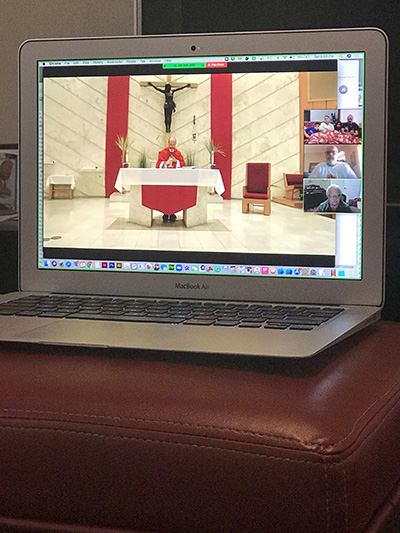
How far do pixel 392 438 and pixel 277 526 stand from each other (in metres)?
0.14

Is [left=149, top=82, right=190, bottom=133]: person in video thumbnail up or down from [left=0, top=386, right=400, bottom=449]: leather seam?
up

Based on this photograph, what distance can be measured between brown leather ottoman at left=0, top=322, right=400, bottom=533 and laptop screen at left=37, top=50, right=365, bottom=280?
32cm

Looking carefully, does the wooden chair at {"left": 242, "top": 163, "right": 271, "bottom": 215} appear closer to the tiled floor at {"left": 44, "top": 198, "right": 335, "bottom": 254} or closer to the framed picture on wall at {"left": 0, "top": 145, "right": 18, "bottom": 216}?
the tiled floor at {"left": 44, "top": 198, "right": 335, "bottom": 254}

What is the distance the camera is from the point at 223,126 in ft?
3.11

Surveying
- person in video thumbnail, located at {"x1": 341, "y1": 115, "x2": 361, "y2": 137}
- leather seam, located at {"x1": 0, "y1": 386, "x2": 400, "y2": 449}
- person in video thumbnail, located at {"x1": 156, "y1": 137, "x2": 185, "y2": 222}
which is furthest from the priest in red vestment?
leather seam, located at {"x1": 0, "y1": 386, "x2": 400, "y2": 449}

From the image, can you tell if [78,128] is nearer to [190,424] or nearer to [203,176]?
[203,176]

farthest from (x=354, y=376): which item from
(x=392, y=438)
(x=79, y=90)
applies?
(x=79, y=90)

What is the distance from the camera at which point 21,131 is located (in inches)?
40.9

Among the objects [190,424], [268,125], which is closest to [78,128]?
[268,125]

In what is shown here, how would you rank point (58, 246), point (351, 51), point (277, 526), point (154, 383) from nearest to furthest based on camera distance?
point (277, 526), point (154, 383), point (351, 51), point (58, 246)

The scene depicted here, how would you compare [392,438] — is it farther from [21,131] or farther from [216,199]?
[21,131]

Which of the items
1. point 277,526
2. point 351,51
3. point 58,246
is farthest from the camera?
point 58,246

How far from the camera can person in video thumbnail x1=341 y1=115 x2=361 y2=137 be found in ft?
3.04

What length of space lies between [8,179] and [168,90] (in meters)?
0.42
